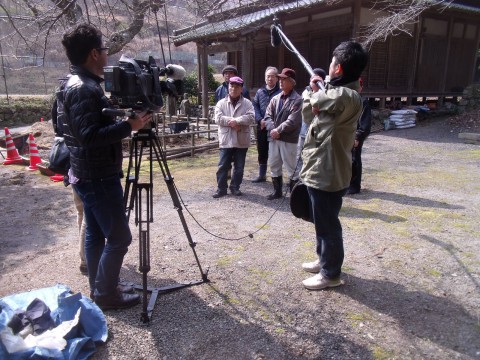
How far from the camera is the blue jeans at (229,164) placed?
18.2 feet

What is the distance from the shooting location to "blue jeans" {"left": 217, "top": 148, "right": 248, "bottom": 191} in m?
5.56

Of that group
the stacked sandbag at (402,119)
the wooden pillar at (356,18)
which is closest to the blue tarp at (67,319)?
the wooden pillar at (356,18)

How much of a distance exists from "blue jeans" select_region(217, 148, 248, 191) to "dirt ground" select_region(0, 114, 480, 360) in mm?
248

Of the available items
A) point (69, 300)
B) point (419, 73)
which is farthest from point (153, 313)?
point (419, 73)

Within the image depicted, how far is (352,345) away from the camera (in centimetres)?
244

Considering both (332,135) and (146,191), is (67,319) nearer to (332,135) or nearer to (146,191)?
(146,191)

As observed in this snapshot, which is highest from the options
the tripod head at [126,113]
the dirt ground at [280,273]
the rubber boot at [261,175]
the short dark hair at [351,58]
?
the short dark hair at [351,58]

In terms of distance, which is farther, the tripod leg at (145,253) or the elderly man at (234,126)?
the elderly man at (234,126)

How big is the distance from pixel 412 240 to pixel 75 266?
3430mm

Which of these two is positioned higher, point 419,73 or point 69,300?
point 419,73

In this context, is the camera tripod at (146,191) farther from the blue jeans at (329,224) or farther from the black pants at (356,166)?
the black pants at (356,166)

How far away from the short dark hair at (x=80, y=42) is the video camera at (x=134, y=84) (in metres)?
0.18

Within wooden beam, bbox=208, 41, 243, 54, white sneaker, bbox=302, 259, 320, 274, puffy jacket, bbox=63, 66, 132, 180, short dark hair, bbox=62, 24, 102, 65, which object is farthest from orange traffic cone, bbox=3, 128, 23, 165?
wooden beam, bbox=208, 41, 243, 54

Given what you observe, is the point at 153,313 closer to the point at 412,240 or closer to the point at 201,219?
the point at 201,219
